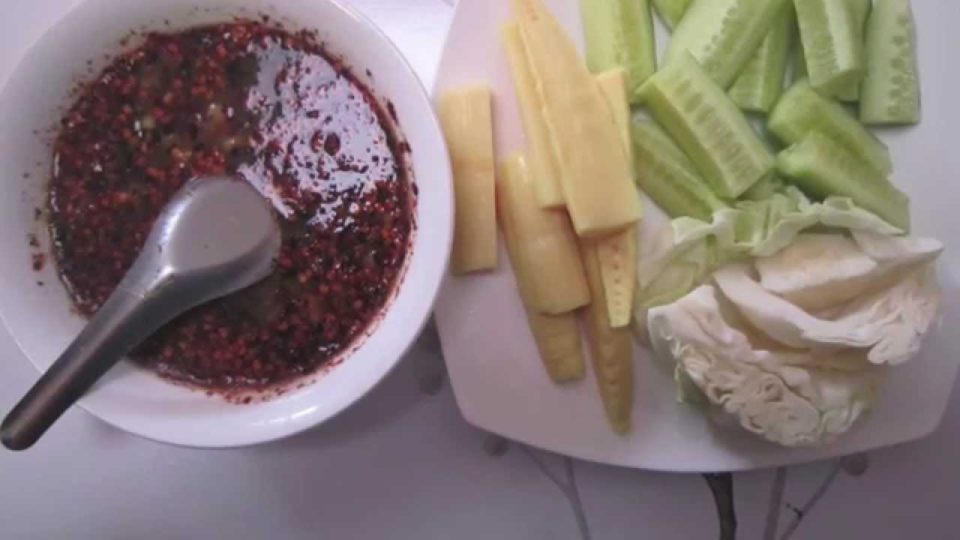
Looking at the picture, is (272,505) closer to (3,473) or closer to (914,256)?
(3,473)

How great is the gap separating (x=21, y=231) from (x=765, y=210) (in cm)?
67

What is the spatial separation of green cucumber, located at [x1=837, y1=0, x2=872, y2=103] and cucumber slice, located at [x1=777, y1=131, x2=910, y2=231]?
6 centimetres

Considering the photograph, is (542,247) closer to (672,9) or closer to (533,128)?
(533,128)

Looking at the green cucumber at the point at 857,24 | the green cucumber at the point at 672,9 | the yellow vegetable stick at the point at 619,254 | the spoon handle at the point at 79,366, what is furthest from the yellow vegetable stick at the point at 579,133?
the spoon handle at the point at 79,366

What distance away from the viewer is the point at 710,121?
0.97 metres

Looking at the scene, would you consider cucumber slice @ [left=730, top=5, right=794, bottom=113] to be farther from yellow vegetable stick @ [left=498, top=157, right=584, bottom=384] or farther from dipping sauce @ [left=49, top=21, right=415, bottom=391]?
dipping sauce @ [left=49, top=21, right=415, bottom=391]

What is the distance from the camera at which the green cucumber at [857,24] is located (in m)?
0.98

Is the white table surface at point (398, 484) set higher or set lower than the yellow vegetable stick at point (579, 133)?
lower

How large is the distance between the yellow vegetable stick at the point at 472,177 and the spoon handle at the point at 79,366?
0.29 metres

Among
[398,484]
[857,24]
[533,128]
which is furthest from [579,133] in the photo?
[398,484]

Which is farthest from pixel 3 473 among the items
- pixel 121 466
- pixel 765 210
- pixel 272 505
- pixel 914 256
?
pixel 914 256

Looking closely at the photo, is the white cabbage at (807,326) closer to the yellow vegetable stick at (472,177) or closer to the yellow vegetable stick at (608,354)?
the yellow vegetable stick at (608,354)

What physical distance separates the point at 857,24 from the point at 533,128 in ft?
1.08

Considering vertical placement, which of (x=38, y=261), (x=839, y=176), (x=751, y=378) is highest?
(x=38, y=261)
